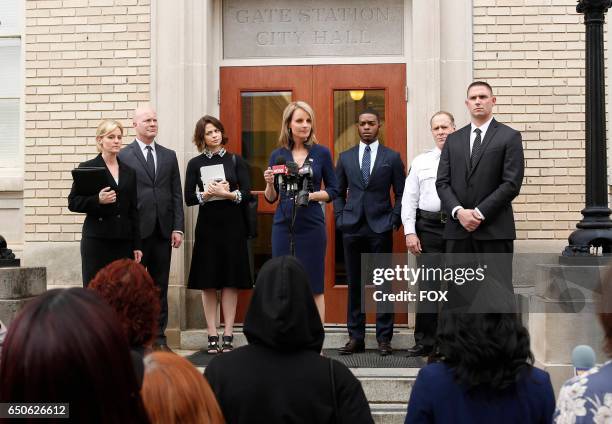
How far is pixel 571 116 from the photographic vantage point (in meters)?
8.08

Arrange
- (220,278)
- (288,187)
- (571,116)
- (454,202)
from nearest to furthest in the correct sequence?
(454,202) < (288,187) < (220,278) < (571,116)

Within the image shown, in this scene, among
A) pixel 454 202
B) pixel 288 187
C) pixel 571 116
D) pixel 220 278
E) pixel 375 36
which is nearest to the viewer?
pixel 454 202

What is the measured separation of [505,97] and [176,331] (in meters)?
4.04

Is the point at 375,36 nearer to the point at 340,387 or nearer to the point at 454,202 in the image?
the point at 454,202

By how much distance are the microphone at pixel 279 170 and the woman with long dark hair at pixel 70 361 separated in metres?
5.01

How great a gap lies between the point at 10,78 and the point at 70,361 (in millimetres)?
8069

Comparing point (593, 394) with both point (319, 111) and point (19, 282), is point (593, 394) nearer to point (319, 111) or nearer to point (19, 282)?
point (19, 282)

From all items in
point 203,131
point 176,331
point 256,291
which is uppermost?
point 203,131

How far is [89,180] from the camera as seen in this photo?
663 cm

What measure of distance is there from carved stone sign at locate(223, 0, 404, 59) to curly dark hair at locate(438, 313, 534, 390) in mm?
6237

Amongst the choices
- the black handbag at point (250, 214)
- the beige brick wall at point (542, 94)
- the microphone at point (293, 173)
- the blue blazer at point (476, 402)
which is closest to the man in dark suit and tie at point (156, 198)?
the black handbag at point (250, 214)

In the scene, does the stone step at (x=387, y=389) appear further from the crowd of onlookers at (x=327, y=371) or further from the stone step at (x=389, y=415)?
the crowd of onlookers at (x=327, y=371)

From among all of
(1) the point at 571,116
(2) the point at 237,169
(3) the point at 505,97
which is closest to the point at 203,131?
(2) the point at 237,169

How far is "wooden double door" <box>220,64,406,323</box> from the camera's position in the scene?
28.0ft
